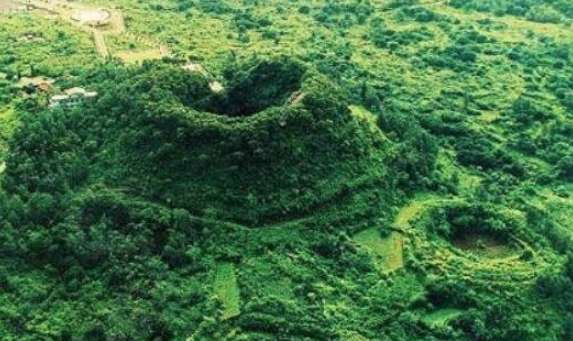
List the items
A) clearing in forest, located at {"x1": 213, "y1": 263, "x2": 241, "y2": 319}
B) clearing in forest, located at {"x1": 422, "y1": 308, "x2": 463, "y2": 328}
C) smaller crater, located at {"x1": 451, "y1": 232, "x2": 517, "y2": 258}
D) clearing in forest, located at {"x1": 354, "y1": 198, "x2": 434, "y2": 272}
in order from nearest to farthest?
clearing in forest, located at {"x1": 213, "y1": 263, "x2": 241, "y2": 319}
clearing in forest, located at {"x1": 422, "y1": 308, "x2": 463, "y2": 328}
clearing in forest, located at {"x1": 354, "y1": 198, "x2": 434, "y2": 272}
smaller crater, located at {"x1": 451, "y1": 232, "x2": 517, "y2": 258}

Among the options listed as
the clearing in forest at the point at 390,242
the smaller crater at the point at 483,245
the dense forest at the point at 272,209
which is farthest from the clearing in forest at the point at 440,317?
the smaller crater at the point at 483,245

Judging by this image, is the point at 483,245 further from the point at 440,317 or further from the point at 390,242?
the point at 440,317

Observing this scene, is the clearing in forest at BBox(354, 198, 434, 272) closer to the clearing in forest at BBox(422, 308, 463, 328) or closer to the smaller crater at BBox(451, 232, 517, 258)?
the smaller crater at BBox(451, 232, 517, 258)

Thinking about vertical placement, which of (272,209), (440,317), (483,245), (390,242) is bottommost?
(440,317)

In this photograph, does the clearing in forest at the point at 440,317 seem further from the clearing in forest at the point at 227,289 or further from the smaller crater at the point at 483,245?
the clearing in forest at the point at 227,289

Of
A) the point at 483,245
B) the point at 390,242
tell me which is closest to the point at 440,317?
the point at 390,242

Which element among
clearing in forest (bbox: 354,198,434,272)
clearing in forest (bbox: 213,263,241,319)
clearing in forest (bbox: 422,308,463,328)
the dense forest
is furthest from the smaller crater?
clearing in forest (bbox: 213,263,241,319)
